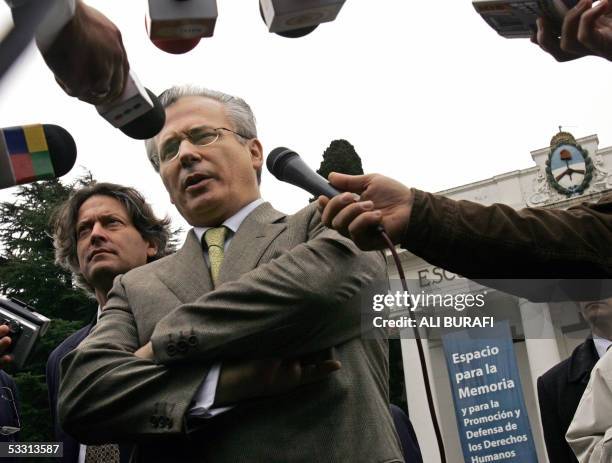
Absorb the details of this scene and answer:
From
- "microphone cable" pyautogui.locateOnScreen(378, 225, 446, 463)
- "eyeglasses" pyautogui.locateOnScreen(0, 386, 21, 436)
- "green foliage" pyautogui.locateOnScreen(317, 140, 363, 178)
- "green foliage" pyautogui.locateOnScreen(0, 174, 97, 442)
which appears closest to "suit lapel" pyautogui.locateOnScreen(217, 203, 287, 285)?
"microphone cable" pyautogui.locateOnScreen(378, 225, 446, 463)

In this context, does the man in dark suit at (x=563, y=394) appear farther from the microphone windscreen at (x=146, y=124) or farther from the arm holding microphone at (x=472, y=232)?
the microphone windscreen at (x=146, y=124)

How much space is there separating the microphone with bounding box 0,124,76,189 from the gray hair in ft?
4.68

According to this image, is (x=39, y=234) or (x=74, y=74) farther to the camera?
(x=39, y=234)

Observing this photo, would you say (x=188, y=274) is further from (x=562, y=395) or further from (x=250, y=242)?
(x=562, y=395)

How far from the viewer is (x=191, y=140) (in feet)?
9.34

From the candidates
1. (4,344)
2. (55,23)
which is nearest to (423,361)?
(55,23)

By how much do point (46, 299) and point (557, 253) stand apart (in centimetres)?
2900

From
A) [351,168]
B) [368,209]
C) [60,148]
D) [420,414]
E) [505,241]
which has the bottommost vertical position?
[420,414]

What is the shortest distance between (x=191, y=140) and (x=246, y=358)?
0.93 meters

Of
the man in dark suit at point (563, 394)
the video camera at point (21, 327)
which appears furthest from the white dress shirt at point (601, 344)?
the video camera at point (21, 327)

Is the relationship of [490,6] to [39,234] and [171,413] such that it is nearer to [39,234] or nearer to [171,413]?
[171,413]

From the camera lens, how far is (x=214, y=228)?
2754mm

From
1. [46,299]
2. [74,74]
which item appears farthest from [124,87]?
[46,299]

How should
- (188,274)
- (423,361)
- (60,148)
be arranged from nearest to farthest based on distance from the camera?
1. (60,148)
2. (423,361)
3. (188,274)
